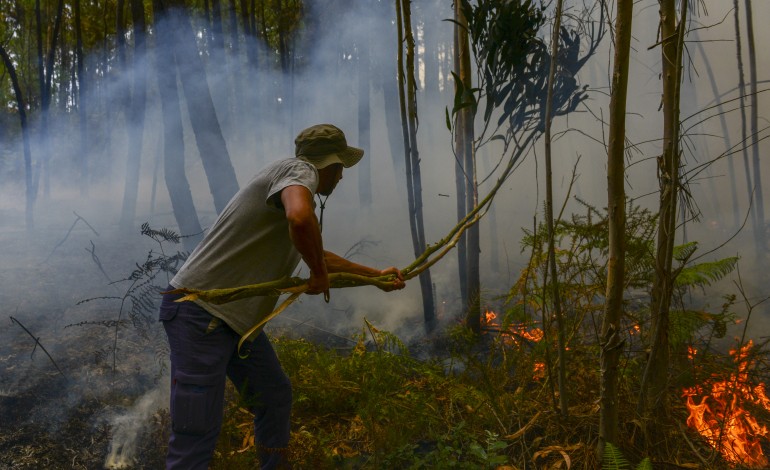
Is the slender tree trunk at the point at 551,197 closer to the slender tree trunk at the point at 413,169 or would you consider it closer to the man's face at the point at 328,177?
the man's face at the point at 328,177

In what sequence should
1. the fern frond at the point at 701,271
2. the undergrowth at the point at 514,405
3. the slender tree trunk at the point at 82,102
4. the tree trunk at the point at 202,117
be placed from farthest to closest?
the slender tree trunk at the point at 82,102 → the tree trunk at the point at 202,117 → the fern frond at the point at 701,271 → the undergrowth at the point at 514,405

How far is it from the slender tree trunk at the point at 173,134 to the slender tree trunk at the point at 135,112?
0.30 metres

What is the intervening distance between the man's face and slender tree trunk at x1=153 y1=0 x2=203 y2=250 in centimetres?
475

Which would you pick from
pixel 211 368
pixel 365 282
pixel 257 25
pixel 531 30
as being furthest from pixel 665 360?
pixel 257 25

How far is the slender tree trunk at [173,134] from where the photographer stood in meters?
6.48

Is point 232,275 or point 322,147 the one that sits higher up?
point 322,147

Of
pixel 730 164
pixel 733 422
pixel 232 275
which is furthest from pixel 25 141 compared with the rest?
pixel 730 164

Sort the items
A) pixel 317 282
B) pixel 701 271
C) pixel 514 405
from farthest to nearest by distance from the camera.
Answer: pixel 701 271
pixel 514 405
pixel 317 282

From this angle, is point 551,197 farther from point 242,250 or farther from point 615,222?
point 242,250

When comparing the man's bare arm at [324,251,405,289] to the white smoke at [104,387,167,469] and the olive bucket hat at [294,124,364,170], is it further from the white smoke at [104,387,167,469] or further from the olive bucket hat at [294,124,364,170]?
the white smoke at [104,387,167,469]

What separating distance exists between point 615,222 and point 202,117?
228 inches

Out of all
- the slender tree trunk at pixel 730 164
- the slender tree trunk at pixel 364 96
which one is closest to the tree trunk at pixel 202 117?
the slender tree trunk at pixel 364 96

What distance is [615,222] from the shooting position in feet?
6.49

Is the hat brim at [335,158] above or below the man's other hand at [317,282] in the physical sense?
above
